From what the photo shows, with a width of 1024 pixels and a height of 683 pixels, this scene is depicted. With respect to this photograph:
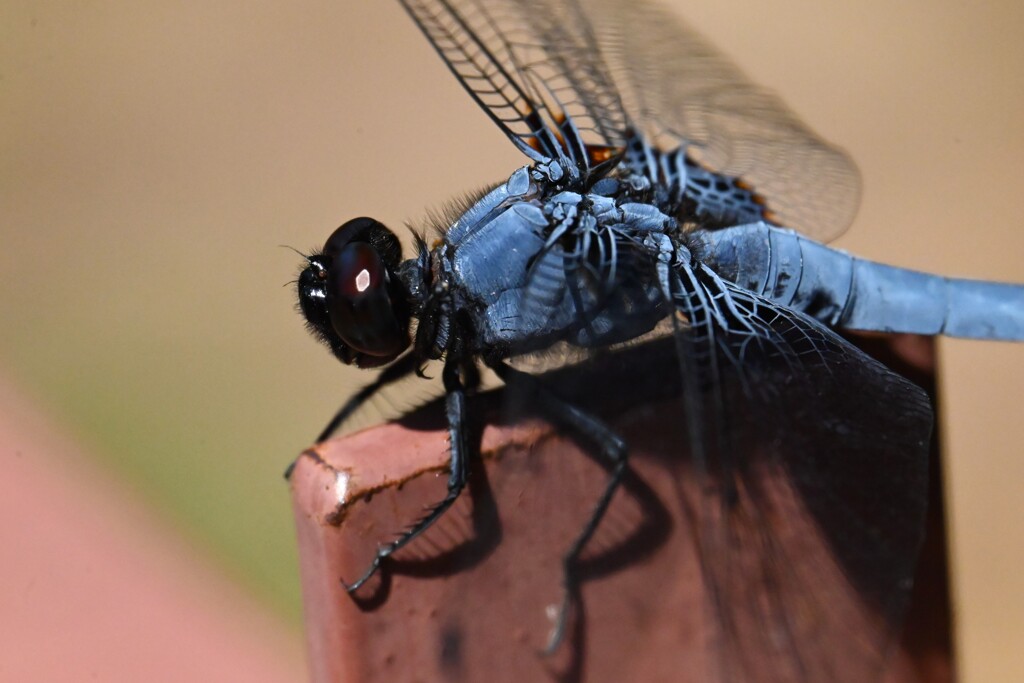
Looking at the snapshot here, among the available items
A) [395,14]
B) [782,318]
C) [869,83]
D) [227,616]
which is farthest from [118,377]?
[869,83]

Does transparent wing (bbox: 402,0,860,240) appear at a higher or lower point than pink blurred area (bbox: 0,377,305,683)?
higher

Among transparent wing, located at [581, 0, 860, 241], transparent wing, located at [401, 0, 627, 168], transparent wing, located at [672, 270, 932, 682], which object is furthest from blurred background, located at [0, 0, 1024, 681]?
transparent wing, located at [401, 0, 627, 168]

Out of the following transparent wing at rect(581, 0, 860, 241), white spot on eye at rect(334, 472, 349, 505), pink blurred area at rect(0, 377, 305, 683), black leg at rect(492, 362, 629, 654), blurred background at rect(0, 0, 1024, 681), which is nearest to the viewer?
white spot on eye at rect(334, 472, 349, 505)

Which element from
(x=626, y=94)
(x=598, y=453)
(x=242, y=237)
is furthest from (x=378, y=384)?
(x=242, y=237)

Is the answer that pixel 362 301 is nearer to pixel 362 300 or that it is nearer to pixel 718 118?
pixel 362 300

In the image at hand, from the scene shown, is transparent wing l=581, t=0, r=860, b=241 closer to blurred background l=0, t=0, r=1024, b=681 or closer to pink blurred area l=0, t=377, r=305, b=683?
blurred background l=0, t=0, r=1024, b=681

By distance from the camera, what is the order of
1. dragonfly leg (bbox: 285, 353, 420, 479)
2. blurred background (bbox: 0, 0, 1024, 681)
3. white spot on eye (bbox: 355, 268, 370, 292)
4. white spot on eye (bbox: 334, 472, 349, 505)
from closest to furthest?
white spot on eye (bbox: 334, 472, 349, 505)
white spot on eye (bbox: 355, 268, 370, 292)
dragonfly leg (bbox: 285, 353, 420, 479)
blurred background (bbox: 0, 0, 1024, 681)

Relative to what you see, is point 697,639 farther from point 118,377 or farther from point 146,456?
point 118,377
